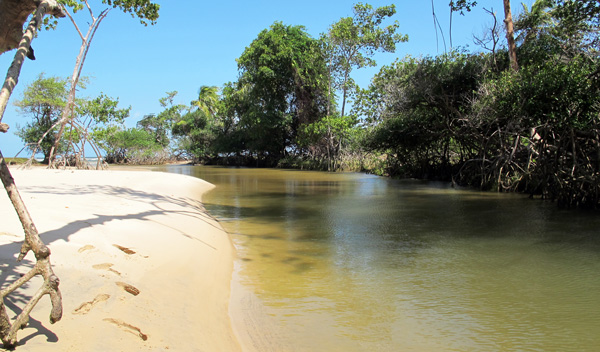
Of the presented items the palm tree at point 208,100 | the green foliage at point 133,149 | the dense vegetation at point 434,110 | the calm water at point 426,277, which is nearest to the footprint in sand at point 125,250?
the calm water at point 426,277

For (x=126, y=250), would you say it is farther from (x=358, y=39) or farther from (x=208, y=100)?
(x=208, y=100)

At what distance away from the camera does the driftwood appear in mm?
2355

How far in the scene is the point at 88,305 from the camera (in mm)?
3121

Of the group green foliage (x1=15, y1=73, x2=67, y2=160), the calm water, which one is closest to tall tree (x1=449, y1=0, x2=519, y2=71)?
the calm water

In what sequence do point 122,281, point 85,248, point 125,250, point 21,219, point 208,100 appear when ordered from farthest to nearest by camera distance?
point 208,100 → point 125,250 → point 85,248 → point 122,281 → point 21,219

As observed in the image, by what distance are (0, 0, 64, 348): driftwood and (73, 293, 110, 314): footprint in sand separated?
43cm

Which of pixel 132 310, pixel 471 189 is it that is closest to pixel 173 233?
pixel 132 310

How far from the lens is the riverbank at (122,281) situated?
280 cm

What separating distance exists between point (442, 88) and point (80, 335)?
1743 centimetres

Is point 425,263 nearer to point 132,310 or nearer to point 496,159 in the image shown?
point 132,310

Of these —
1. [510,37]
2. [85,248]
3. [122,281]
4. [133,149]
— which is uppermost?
[510,37]

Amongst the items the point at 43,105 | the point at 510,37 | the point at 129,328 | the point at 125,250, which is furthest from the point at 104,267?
the point at 43,105

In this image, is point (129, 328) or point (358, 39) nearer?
point (129, 328)

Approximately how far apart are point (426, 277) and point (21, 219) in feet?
14.5
